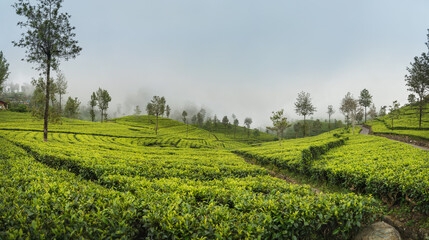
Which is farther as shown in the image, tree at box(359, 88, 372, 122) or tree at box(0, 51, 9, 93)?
tree at box(359, 88, 372, 122)

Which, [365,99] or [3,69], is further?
[365,99]

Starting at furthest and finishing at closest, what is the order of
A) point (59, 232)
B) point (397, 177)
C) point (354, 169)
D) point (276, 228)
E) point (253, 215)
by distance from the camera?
1. point (354, 169)
2. point (397, 177)
3. point (253, 215)
4. point (276, 228)
5. point (59, 232)

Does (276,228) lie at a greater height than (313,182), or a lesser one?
greater

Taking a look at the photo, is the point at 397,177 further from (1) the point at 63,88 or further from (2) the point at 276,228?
(1) the point at 63,88

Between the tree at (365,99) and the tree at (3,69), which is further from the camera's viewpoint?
the tree at (365,99)

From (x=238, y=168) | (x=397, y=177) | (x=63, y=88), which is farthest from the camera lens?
(x=63, y=88)

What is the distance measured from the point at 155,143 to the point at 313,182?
4168 cm

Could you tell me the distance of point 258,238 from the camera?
12.7ft

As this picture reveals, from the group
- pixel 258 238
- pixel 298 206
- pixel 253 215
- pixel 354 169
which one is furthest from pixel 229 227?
pixel 354 169

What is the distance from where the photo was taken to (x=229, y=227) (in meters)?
3.97

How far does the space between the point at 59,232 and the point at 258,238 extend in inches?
160

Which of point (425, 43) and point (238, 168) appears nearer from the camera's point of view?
point (238, 168)

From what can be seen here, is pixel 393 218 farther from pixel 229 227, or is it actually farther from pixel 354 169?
pixel 229 227

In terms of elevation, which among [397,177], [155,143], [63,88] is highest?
[63,88]
